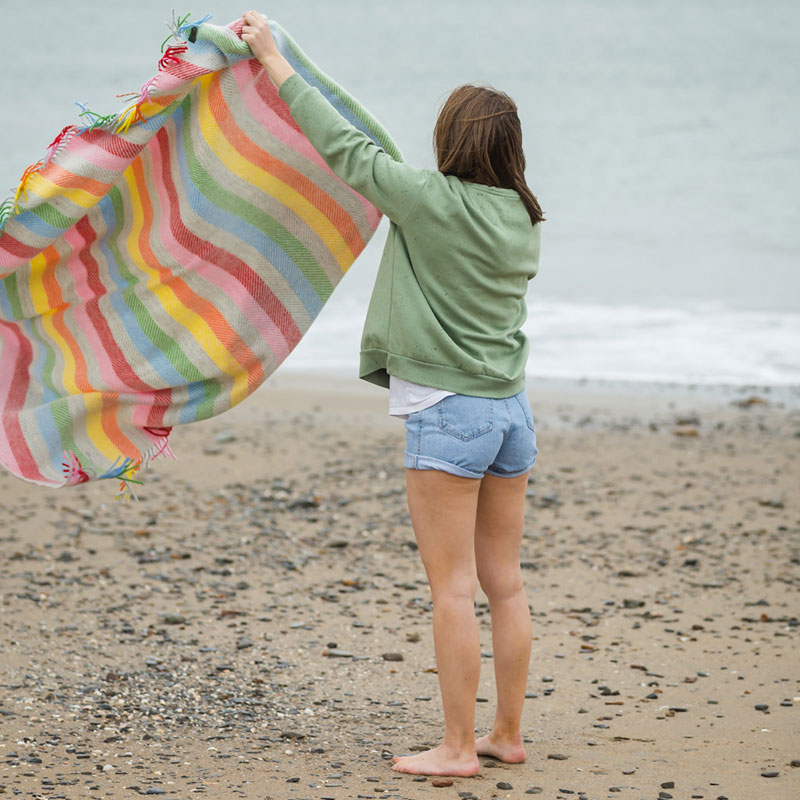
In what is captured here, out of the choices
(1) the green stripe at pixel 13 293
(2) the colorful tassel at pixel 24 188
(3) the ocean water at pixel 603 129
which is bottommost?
(1) the green stripe at pixel 13 293

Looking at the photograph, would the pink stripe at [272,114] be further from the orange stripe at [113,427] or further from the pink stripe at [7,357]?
the pink stripe at [7,357]

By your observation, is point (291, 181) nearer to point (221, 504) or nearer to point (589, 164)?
point (221, 504)

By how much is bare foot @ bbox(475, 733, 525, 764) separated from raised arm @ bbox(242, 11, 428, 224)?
5.02ft

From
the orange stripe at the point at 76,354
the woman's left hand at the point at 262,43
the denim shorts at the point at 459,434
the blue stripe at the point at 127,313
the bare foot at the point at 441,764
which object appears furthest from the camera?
the orange stripe at the point at 76,354

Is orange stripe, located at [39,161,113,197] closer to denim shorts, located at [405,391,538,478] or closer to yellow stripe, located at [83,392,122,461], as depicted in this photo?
yellow stripe, located at [83,392,122,461]

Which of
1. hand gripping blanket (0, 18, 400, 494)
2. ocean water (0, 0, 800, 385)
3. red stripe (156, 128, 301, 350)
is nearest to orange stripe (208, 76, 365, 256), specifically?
hand gripping blanket (0, 18, 400, 494)

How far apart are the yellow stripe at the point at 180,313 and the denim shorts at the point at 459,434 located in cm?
86

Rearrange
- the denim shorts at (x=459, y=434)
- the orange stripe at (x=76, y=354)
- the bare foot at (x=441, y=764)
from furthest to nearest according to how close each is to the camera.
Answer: the orange stripe at (x=76, y=354)
the bare foot at (x=441, y=764)
the denim shorts at (x=459, y=434)

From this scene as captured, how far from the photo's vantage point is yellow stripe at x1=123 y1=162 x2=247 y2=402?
11.9ft

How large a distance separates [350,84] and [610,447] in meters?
27.9

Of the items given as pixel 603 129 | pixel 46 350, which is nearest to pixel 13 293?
pixel 46 350

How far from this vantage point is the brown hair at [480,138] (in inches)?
113

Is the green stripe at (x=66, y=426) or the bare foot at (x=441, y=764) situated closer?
the bare foot at (x=441, y=764)

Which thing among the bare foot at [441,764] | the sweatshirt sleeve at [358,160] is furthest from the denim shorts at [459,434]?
the bare foot at [441,764]
